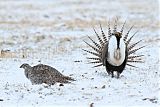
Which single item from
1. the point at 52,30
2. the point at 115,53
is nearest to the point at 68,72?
the point at 115,53

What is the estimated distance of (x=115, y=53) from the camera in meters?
9.48

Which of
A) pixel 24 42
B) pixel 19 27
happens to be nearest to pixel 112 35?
pixel 24 42

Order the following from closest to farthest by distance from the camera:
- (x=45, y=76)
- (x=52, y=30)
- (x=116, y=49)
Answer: (x=45, y=76) < (x=116, y=49) < (x=52, y=30)

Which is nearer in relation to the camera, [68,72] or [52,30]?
[68,72]

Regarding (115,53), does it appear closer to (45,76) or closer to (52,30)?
(45,76)

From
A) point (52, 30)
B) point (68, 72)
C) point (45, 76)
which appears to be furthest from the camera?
point (52, 30)

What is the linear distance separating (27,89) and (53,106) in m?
1.00

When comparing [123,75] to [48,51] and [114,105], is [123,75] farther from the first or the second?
[48,51]

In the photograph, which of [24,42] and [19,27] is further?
[19,27]

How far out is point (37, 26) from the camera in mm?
22641

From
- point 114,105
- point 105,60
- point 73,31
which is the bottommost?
point 114,105

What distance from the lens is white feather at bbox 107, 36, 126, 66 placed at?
9.41 meters

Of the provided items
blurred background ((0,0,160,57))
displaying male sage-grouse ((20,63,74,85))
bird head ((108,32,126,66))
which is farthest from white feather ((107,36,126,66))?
blurred background ((0,0,160,57))

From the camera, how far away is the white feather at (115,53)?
941cm
